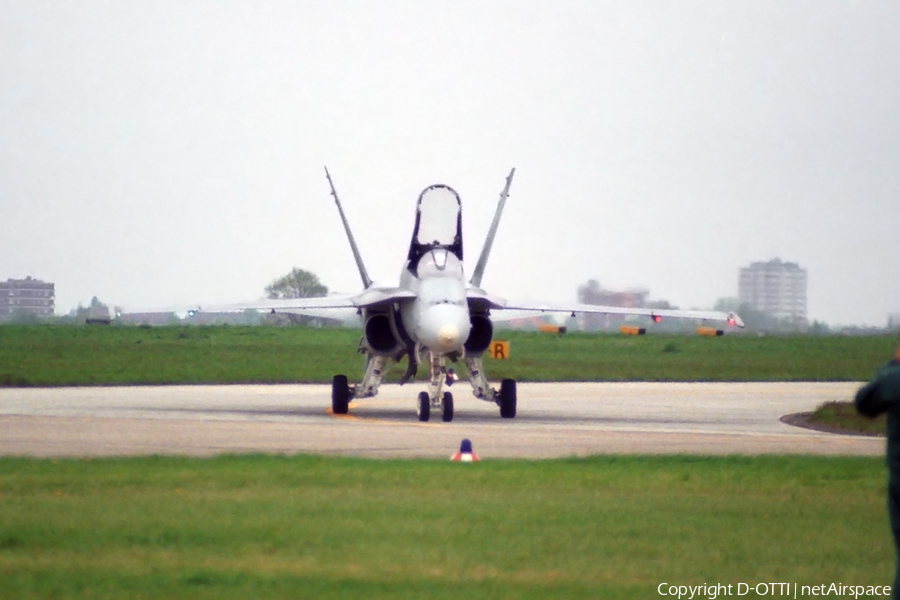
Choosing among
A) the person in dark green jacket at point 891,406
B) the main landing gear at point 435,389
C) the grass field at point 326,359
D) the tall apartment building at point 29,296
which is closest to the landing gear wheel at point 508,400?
the main landing gear at point 435,389

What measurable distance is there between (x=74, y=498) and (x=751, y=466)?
785 centimetres

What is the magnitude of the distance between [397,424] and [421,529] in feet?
43.5

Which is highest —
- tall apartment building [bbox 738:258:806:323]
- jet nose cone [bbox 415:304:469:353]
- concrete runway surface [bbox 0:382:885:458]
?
tall apartment building [bbox 738:258:806:323]

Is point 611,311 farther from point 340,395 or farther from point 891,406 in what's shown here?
point 891,406

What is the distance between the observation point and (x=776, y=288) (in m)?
37.2

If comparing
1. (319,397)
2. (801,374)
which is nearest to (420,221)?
(319,397)

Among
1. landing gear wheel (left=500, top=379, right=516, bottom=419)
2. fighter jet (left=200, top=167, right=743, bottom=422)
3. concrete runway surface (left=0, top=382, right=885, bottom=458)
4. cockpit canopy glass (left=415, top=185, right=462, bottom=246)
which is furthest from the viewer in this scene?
landing gear wheel (left=500, top=379, right=516, bottom=419)

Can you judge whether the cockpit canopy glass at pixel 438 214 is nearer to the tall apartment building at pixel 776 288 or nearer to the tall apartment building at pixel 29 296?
the tall apartment building at pixel 776 288

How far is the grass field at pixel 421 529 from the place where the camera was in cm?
840

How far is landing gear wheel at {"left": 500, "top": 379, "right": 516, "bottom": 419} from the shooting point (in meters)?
26.1

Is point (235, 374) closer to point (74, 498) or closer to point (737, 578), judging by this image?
point (74, 498)

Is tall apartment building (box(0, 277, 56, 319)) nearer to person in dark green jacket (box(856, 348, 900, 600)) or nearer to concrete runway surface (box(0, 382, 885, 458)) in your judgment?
concrete runway surface (box(0, 382, 885, 458))

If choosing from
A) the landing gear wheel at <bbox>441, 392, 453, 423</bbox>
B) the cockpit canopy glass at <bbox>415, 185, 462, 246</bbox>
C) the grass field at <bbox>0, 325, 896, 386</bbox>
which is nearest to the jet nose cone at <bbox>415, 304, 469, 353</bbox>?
the landing gear wheel at <bbox>441, 392, 453, 423</bbox>

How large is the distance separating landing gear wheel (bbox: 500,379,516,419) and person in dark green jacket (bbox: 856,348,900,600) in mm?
19138
